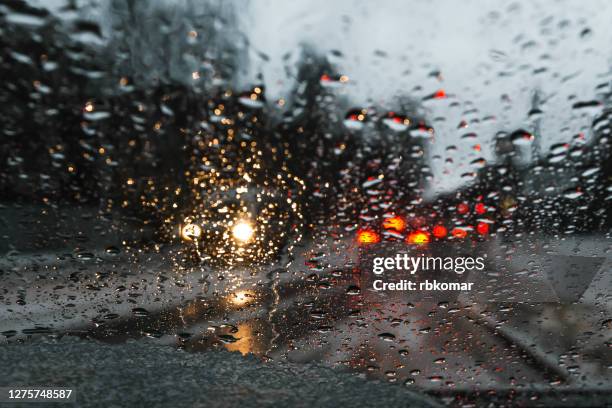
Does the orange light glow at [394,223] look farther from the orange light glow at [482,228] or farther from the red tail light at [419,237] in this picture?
the orange light glow at [482,228]

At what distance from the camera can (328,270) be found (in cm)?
346

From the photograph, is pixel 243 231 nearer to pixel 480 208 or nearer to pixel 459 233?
pixel 459 233

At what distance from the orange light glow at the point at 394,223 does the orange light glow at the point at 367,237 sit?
10 cm

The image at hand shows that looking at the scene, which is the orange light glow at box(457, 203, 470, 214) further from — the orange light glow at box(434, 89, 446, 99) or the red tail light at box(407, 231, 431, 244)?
the orange light glow at box(434, 89, 446, 99)

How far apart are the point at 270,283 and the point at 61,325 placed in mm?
1255

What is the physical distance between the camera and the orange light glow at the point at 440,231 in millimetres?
3746

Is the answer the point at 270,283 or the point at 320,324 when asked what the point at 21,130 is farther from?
the point at 320,324

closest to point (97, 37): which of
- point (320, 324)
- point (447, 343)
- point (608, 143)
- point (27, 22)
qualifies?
point (27, 22)

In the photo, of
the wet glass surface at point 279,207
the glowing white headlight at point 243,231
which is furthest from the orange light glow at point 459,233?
the glowing white headlight at point 243,231

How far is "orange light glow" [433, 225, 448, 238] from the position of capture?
3.75 meters

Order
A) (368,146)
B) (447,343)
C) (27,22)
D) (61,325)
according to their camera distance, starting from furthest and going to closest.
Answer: (368,146)
(447,343)
(61,325)
(27,22)

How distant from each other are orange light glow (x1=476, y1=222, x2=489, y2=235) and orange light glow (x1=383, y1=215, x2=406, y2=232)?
0.60 m

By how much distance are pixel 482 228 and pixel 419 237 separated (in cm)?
51

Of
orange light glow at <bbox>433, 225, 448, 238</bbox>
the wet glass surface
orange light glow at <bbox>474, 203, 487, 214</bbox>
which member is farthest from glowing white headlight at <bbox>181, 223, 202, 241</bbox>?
orange light glow at <bbox>474, 203, 487, 214</bbox>
